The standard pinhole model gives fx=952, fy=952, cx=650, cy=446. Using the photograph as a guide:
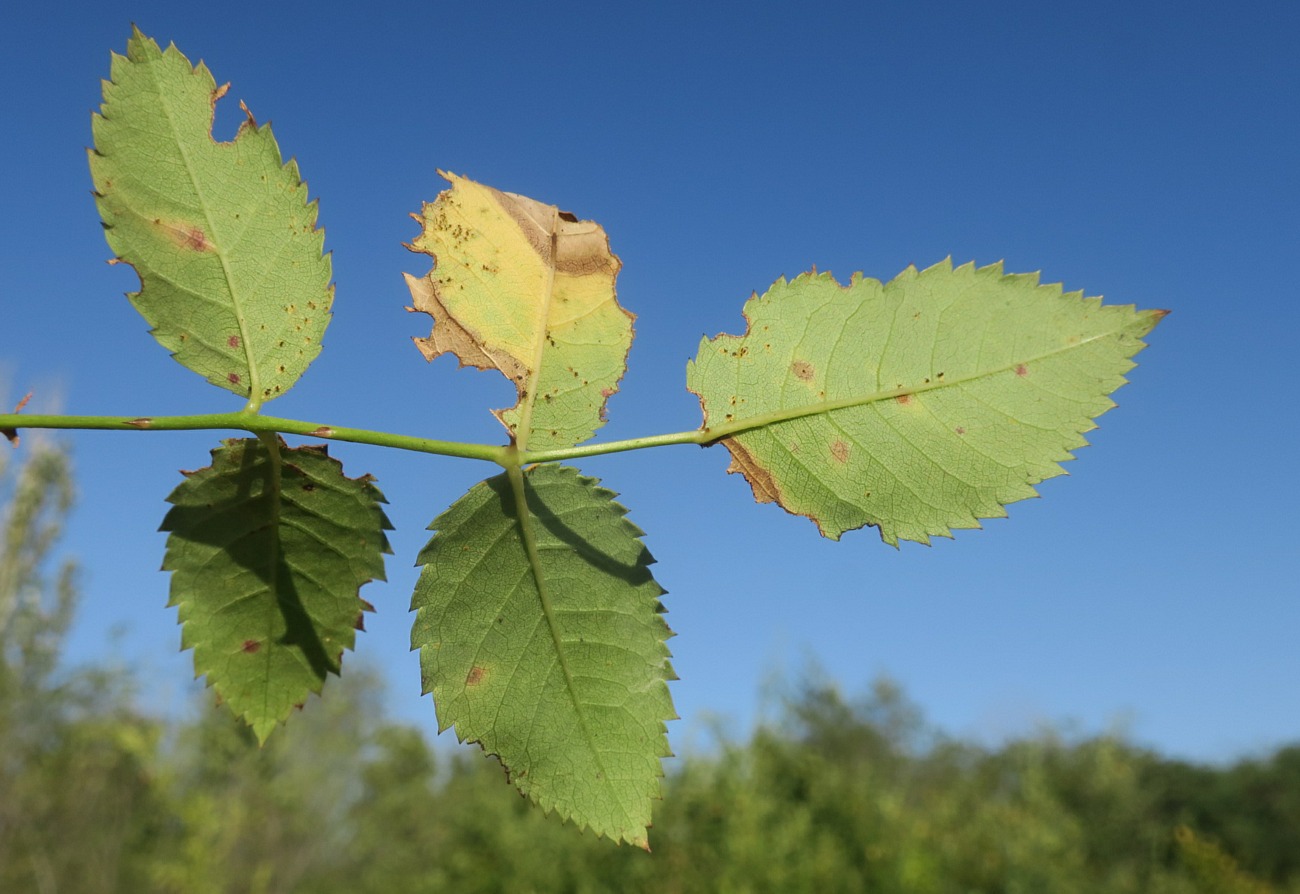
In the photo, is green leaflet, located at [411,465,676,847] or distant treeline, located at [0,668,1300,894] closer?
green leaflet, located at [411,465,676,847]

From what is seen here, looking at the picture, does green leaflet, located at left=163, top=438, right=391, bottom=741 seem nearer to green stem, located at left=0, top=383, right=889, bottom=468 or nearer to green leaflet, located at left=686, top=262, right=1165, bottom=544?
green stem, located at left=0, top=383, right=889, bottom=468

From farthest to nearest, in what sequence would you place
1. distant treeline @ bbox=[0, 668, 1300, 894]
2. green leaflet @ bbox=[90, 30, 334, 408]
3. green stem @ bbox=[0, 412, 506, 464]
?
1. distant treeline @ bbox=[0, 668, 1300, 894]
2. green leaflet @ bbox=[90, 30, 334, 408]
3. green stem @ bbox=[0, 412, 506, 464]

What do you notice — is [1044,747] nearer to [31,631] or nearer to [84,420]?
[31,631]

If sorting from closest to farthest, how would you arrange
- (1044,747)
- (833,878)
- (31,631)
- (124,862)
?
(833,878) → (124,862) → (31,631) → (1044,747)

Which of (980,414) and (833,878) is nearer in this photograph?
(980,414)

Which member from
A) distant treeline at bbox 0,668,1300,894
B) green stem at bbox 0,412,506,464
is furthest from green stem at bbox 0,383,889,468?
distant treeline at bbox 0,668,1300,894

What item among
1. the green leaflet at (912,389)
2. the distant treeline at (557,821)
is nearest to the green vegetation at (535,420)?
the green leaflet at (912,389)

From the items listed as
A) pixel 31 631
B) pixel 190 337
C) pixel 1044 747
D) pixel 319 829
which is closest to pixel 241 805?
pixel 319 829
